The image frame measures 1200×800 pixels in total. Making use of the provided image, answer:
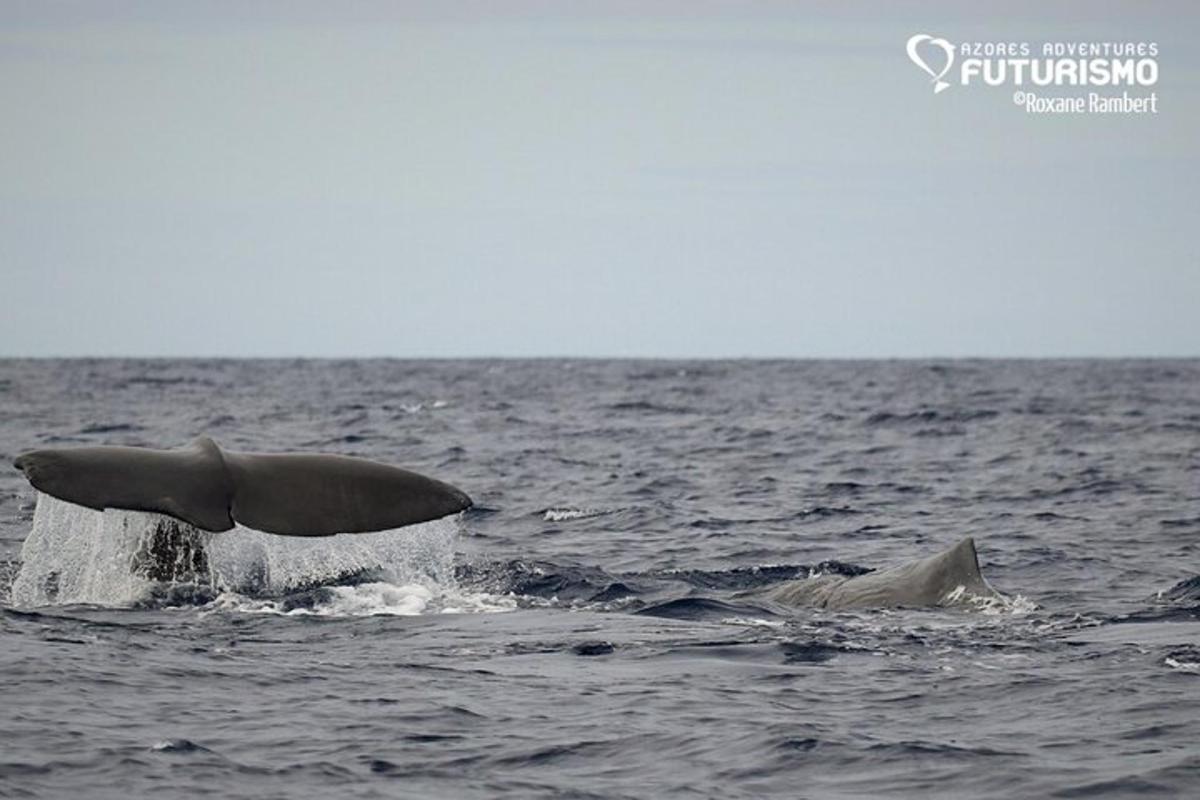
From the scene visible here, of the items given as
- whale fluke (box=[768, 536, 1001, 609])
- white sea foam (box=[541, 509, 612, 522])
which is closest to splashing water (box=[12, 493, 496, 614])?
whale fluke (box=[768, 536, 1001, 609])

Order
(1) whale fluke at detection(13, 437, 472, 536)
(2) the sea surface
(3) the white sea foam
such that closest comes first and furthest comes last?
(2) the sea surface
(1) whale fluke at detection(13, 437, 472, 536)
(3) the white sea foam

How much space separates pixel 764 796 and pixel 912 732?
125 cm

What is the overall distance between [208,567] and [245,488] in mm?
1733

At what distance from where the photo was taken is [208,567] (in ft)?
39.9

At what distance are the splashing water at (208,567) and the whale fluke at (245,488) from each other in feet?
2.45

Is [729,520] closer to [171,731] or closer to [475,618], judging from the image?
[475,618]

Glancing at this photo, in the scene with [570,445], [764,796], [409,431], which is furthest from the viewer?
[409,431]

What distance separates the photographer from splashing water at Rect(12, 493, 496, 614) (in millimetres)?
11672

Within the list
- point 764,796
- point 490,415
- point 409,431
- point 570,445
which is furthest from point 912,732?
point 490,415

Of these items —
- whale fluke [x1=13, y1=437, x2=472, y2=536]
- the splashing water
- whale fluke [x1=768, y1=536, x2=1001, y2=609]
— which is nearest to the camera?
whale fluke [x1=13, y1=437, x2=472, y2=536]

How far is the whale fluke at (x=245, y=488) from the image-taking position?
9852 mm

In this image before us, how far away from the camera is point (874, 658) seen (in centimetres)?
1063

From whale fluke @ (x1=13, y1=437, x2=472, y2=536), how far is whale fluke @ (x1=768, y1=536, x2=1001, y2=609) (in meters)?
3.03

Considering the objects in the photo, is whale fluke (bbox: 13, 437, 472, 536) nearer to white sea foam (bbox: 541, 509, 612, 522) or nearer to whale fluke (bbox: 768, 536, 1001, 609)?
whale fluke (bbox: 768, 536, 1001, 609)
